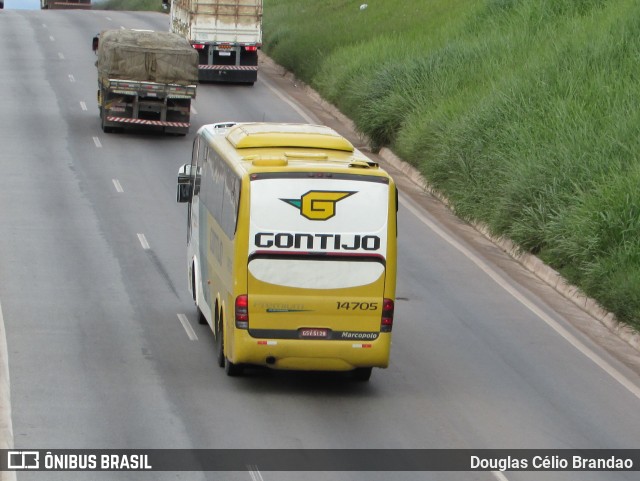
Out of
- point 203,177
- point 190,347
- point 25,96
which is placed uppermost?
point 203,177

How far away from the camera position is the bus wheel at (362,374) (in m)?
17.5

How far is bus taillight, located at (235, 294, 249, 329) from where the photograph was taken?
1644cm

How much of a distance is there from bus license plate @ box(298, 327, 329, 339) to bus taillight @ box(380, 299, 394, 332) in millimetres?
694

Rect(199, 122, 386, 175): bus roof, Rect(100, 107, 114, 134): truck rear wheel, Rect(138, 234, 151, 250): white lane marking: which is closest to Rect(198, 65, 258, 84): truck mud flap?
Rect(100, 107, 114, 134): truck rear wheel

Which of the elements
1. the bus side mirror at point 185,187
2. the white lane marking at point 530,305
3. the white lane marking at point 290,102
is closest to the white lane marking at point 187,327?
the bus side mirror at point 185,187

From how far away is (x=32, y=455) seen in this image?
14.2 metres

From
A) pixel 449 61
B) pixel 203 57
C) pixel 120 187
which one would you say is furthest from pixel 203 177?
pixel 203 57

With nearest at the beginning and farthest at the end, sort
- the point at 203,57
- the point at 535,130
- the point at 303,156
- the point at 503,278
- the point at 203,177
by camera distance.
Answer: the point at 303,156 < the point at 203,177 < the point at 503,278 < the point at 535,130 < the point at 203,57

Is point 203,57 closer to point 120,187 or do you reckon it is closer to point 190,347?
point 120,187

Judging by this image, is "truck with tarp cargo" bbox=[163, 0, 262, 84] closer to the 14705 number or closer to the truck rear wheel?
the truck rear wheel

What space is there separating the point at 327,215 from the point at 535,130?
42.9 feet

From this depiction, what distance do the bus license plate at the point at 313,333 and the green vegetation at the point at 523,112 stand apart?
21.0 feet

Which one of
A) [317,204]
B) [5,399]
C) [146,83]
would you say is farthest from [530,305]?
[146,83]

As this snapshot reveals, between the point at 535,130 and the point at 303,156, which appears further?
the point at 535,130
